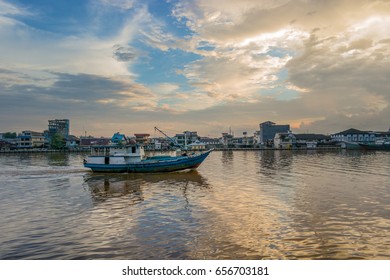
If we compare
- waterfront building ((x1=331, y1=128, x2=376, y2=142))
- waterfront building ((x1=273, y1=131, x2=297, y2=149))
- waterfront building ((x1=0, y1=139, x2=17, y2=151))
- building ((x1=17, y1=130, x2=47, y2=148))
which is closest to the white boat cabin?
building ((x1=17, y1=130, x2=47, y2=148))

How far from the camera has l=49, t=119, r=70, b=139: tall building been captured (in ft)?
420

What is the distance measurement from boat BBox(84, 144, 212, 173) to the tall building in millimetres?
103626

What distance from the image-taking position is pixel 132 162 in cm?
3369

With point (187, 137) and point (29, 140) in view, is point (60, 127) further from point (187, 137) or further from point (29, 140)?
point (187, 137)

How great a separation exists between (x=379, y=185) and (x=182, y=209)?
17.6m

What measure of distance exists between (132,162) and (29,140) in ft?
307

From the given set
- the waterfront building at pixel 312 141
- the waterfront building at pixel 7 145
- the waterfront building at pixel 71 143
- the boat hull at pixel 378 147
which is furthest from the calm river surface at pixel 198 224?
the waterfront building at pixel 71 143

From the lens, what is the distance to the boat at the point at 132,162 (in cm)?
3291

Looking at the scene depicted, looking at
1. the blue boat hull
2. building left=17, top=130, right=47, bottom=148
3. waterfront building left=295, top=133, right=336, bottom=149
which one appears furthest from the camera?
waterfront building left=295, top=133, right=336, bottom=149

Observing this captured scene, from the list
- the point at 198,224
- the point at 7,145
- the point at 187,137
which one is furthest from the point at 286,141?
the point at 7,145

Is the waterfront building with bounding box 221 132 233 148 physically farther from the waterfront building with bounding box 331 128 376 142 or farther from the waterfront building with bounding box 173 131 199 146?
the waterfront building with bounding box 331 128 376 142

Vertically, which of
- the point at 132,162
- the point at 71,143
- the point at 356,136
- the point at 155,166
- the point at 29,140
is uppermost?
the point at 356,136

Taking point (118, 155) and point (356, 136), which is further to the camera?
point (356, 136)
